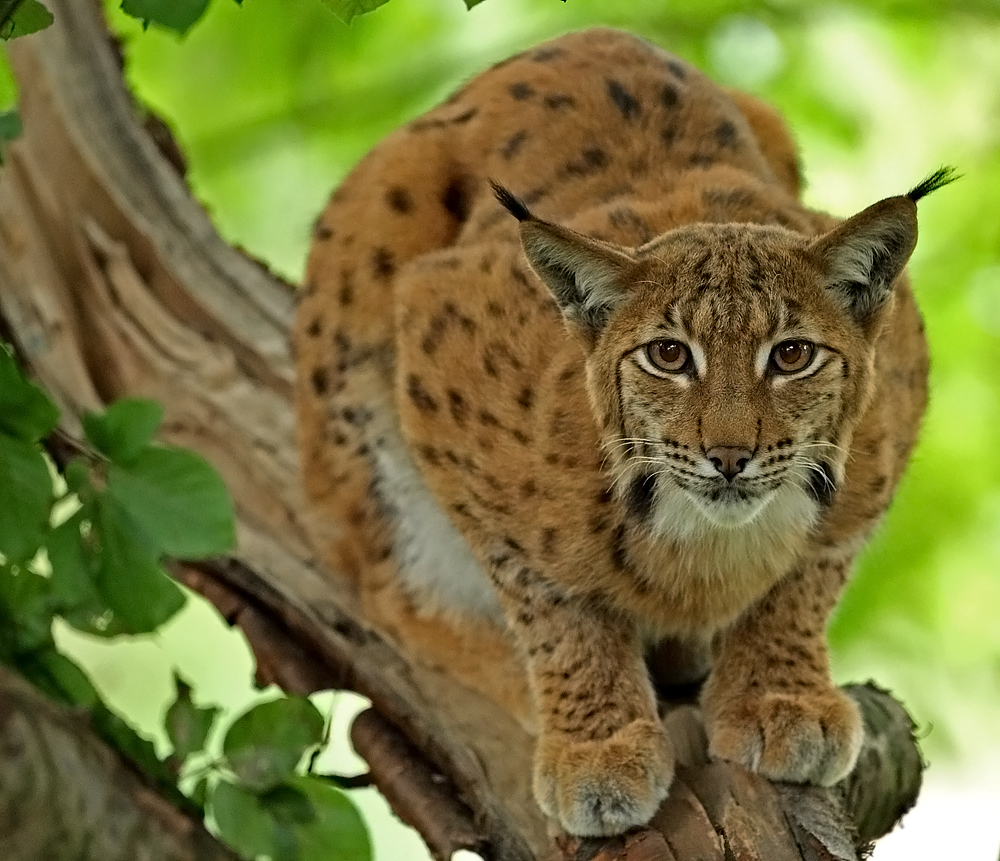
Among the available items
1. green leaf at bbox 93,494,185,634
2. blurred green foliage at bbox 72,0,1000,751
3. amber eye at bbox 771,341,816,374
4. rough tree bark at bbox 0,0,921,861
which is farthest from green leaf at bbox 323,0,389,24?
blurred green foliage at bbox 72,0,1000,751

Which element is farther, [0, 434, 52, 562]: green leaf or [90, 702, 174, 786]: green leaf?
[90, 702, 174, 786]: green leaf

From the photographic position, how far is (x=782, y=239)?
2492 mm

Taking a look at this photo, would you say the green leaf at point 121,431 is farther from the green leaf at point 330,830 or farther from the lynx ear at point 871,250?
the lynx ear at point 871,250

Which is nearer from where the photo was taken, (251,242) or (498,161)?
(498,161)

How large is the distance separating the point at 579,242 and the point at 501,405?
651mm

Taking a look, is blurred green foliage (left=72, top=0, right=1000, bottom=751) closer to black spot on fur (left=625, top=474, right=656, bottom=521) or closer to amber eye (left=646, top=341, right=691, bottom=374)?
black spot on fur (left=625, top=474, right=656, bottom=521)

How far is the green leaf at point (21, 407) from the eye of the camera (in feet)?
5.58

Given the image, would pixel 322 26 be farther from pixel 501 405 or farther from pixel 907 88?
pixel 501 405

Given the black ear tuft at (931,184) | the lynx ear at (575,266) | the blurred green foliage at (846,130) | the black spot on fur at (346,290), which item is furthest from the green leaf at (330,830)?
the blurred green foliage at (846,130)

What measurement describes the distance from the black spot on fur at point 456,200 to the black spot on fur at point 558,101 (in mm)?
304

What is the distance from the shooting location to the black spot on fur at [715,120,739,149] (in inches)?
132

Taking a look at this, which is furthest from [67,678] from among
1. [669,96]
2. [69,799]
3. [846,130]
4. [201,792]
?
[846,130]

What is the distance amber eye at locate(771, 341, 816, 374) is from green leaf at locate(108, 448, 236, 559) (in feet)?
3.30

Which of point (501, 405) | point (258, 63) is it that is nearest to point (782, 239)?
point (501, 405)
